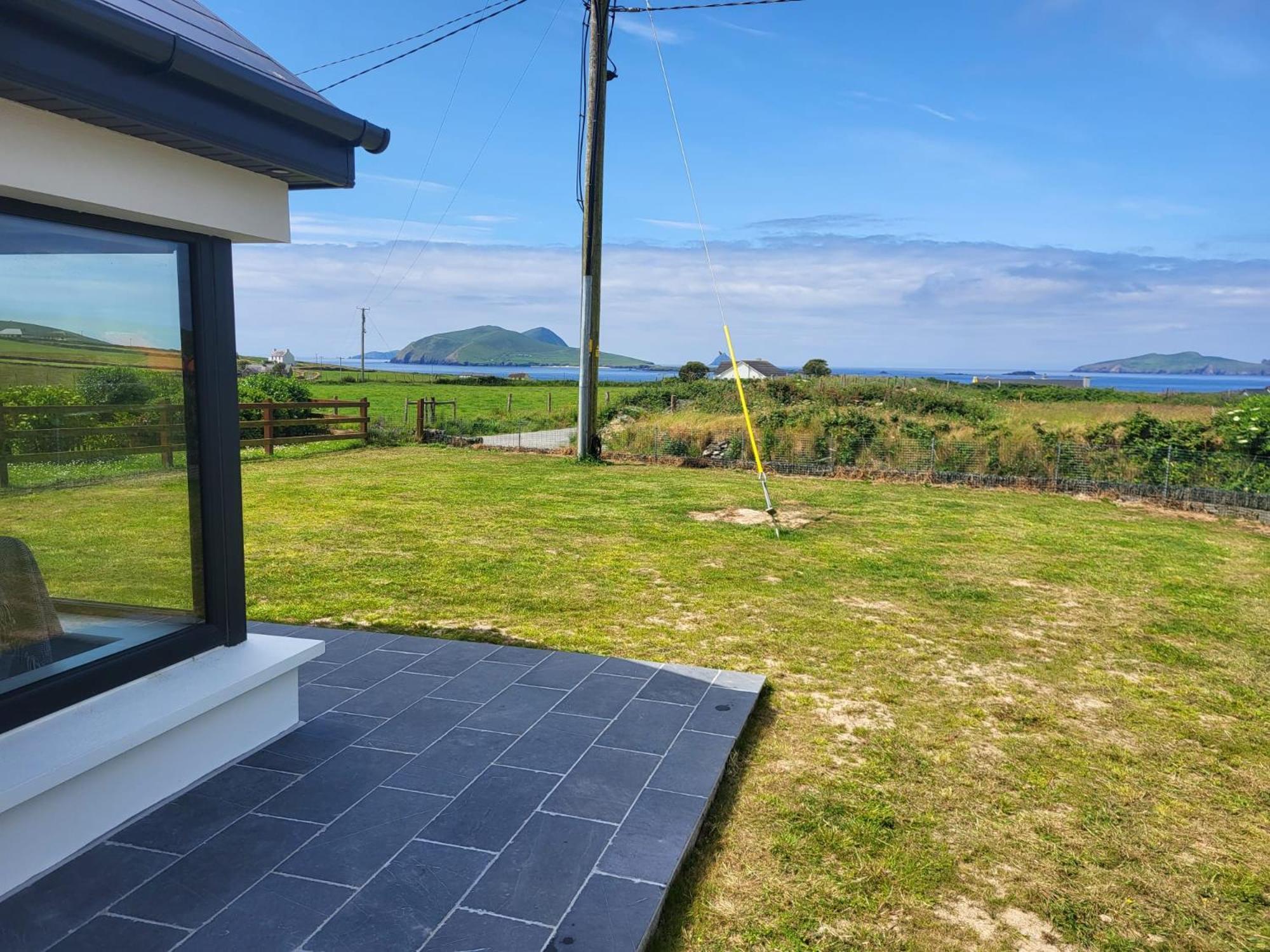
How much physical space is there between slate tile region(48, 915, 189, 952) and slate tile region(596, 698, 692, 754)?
5.33ft

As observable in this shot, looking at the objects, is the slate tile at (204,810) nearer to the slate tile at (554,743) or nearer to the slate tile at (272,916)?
the slate tile at (272,916)

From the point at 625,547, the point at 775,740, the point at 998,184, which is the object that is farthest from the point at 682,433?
the point at 775,740

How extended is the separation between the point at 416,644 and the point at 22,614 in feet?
7.06

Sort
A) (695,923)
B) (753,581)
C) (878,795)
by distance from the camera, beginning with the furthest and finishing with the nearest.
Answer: (753,581), (878,795), (695,923)

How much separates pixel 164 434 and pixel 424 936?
6.32 feet

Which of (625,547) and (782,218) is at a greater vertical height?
(782,218)

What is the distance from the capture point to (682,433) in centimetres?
1365

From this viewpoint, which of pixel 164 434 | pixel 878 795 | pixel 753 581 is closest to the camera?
pixel 164 434

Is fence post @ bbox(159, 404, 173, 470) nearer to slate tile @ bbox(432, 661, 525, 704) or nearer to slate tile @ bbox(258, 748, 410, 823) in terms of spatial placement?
slate tile @ bbox(258, 748, 410, 823)

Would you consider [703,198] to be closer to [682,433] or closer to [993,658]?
[682,433]

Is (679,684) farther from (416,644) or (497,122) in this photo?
(497,122)

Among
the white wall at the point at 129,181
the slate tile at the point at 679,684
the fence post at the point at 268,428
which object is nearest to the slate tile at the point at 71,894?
the white wall at the point at 129,181

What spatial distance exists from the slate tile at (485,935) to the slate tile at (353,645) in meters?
2.31

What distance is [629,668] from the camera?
13.8 ft
